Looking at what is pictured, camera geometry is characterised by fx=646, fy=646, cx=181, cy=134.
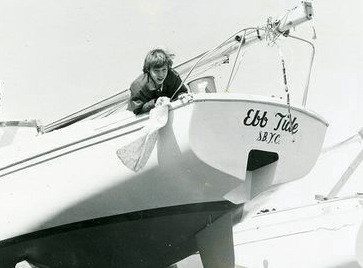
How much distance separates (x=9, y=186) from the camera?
21.9ft

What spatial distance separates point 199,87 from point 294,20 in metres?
1.19

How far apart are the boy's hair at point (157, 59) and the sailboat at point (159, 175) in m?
0.30

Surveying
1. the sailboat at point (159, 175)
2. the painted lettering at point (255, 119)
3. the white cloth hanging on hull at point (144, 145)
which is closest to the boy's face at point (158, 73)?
the sailboat at point (159, 175)

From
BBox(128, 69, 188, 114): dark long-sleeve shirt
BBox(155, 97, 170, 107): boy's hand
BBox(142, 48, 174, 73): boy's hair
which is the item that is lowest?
BBox(155, 97, 170, 107): boy's hand

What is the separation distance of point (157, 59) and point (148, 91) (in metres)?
0.32

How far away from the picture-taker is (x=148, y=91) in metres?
6.12

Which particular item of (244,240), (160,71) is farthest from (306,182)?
(160,71)

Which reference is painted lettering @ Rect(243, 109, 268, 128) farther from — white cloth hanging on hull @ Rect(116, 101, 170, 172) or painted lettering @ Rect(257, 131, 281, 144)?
white cloth hanging on hull @ Rect(116, 101, 170, 172)

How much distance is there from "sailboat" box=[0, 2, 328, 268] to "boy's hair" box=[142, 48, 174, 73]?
0.30 meters

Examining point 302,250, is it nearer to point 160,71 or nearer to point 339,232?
point 339,232

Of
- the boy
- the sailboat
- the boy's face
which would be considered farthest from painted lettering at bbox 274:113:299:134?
the boy's face

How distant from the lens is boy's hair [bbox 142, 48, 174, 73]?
6148mm

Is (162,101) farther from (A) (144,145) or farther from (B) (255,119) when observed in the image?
(B) (255,119)

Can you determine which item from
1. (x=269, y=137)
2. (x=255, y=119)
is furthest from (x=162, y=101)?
(x=269, y=137)
